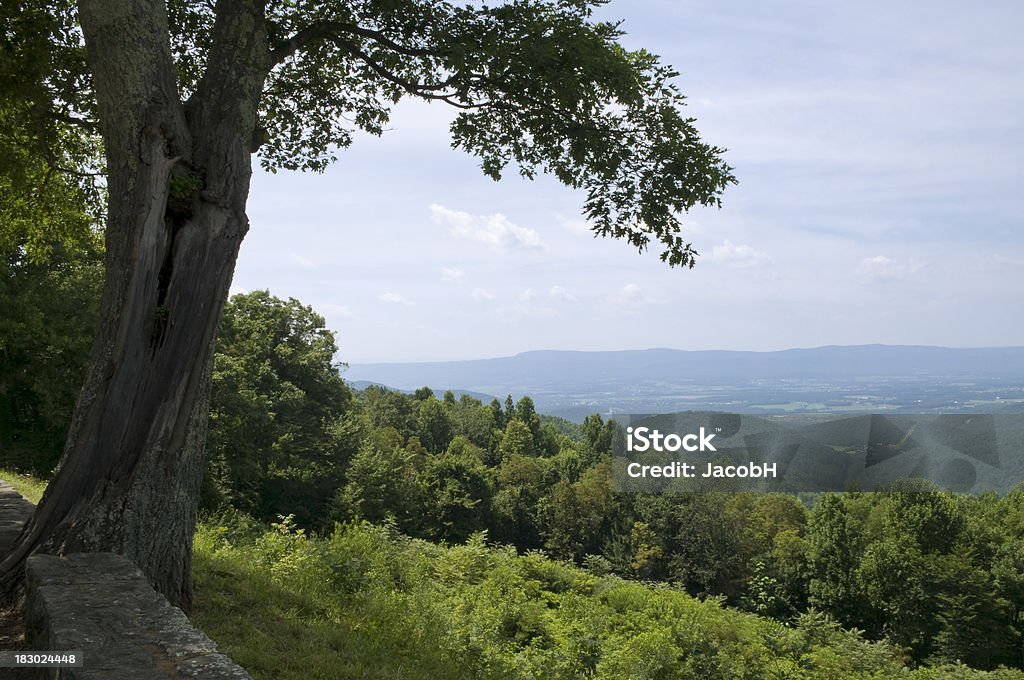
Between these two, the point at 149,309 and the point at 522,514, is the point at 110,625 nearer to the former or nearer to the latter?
the point at 149,309

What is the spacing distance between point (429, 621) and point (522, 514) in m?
51.6

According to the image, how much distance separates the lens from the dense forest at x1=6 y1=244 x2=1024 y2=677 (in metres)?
20.3

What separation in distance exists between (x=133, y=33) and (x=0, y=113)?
18.2ft

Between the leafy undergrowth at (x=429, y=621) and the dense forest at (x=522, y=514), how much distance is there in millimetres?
153

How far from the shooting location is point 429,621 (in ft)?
25.4

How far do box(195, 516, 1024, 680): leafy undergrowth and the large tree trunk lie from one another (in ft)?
3.21

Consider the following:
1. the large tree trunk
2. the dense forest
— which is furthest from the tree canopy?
the dense forest

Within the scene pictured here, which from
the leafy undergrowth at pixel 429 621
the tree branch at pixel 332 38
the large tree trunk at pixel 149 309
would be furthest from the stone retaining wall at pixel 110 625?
the tree branch at pixel 332 38

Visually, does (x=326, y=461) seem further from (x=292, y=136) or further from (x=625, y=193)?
(x=625, y=193)

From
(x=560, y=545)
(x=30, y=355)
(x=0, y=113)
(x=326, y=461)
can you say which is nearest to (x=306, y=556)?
(x=0, y=113)

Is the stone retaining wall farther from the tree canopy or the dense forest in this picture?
the dense forest

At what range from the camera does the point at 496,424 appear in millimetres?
85562

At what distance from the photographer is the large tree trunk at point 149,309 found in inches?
209

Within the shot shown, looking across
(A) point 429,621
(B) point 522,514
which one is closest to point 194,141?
(A) point 429,621
